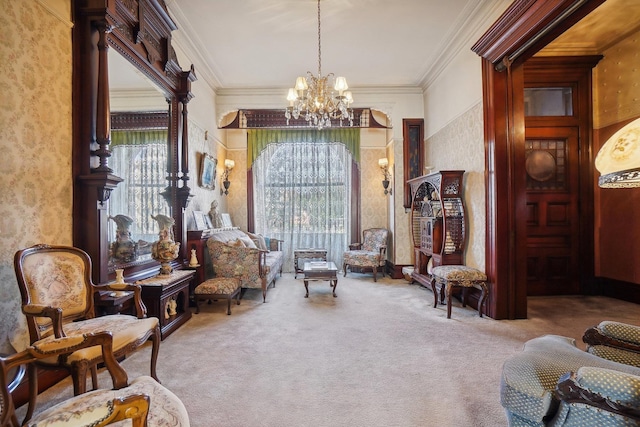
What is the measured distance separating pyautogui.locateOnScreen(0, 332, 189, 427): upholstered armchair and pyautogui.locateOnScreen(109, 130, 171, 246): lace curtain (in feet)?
5.68

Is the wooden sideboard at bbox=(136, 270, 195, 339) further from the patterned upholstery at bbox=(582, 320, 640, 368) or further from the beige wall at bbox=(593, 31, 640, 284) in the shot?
the beige wall at bbox=(593, 31, 640, 284)

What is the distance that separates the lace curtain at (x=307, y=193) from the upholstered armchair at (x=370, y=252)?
0.54 meters

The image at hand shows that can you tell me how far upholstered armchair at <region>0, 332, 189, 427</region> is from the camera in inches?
41.0

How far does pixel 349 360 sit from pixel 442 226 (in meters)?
2.79

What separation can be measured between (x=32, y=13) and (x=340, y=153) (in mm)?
5562

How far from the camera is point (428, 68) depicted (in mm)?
5449

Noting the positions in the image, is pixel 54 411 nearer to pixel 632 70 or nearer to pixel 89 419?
pixel 89 419

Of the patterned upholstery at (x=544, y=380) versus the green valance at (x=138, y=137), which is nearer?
the patterned upholstery at (x=544, y=380)

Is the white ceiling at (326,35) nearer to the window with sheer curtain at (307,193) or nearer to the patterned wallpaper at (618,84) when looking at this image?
the window with sheer curtain at (307,193)

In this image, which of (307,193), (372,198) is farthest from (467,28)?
(307,193)

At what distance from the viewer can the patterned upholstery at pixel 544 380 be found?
4.00 ft

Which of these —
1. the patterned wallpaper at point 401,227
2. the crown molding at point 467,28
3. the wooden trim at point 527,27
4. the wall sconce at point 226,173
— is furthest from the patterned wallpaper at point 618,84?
the wall sconce at point 226,173

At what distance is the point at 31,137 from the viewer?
2.17 m

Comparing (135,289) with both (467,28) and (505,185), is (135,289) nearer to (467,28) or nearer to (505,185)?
(505,185)
